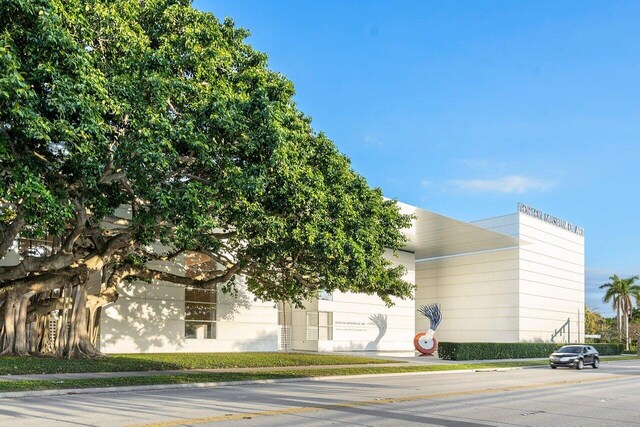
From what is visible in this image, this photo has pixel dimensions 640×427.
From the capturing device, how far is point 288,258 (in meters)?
22.8

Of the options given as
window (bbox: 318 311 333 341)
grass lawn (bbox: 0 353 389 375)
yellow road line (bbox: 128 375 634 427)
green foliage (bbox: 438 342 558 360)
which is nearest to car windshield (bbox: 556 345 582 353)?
green foliage (bbox: 438 342 558 360)

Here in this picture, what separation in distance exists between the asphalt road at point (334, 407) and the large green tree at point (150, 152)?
4339 millimetres

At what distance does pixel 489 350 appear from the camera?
40.0 metres

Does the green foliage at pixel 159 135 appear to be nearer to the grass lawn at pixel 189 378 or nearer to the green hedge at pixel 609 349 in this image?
the grass lawn at pixel 189 378

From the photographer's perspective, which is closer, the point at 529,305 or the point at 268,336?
the point at 268,336

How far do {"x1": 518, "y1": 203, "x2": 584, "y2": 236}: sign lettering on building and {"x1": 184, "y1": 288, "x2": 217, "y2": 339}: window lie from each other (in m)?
29.9

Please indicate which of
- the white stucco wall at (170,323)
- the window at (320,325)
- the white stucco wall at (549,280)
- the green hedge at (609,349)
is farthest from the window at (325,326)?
the green hedge at (609,349)

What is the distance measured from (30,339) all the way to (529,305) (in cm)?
4297

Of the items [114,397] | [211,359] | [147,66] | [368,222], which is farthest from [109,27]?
[211,359]

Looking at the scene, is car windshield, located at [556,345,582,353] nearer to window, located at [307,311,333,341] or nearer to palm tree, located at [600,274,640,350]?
window, located at [307,311,333,341]

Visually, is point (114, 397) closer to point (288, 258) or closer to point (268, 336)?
point (288, 258)

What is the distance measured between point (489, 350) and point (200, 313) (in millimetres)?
18385

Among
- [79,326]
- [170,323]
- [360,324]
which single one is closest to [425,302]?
[360,324]

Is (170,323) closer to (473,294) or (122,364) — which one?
(122,364)
